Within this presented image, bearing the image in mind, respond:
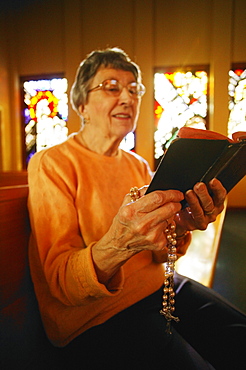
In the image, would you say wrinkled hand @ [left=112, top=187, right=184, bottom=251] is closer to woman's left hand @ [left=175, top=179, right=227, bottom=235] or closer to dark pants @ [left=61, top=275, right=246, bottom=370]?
woman's left hand @ [left=175, top=179, right=227, bottom=235]

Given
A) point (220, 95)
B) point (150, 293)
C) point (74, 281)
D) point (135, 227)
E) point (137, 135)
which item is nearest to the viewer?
point (135, 227)

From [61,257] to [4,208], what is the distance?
9.1 inches

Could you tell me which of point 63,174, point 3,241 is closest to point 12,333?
point 3,241

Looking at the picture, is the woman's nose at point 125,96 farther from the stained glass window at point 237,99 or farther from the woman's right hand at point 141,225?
the stained glass window at point 237,99

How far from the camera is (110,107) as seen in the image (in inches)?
37.4

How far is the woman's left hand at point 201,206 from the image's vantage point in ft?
1.99

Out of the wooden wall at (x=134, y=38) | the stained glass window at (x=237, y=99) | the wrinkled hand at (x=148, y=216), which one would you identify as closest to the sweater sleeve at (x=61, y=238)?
the wrinkled hand at (x=148, y=216)

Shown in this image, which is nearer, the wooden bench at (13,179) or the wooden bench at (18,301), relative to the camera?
the wooden bench at (18,301)

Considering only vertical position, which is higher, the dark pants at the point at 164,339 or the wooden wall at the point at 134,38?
the wooden wall at the point at 134,38

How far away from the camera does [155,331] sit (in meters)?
0.74

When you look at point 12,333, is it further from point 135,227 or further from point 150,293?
point 135,227

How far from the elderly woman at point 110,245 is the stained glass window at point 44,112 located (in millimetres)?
4379

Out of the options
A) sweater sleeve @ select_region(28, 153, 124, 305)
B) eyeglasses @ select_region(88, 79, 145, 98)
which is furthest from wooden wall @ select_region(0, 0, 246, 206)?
sweater sleeve @ select_region(28, 153, 124, 305)

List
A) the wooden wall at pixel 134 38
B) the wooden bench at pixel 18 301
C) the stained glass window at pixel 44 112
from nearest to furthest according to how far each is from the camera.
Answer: the wooden bench at pixel 18 301 < the wooden wall at pixel 134 38 < the stained glass window at pixel 44 112
